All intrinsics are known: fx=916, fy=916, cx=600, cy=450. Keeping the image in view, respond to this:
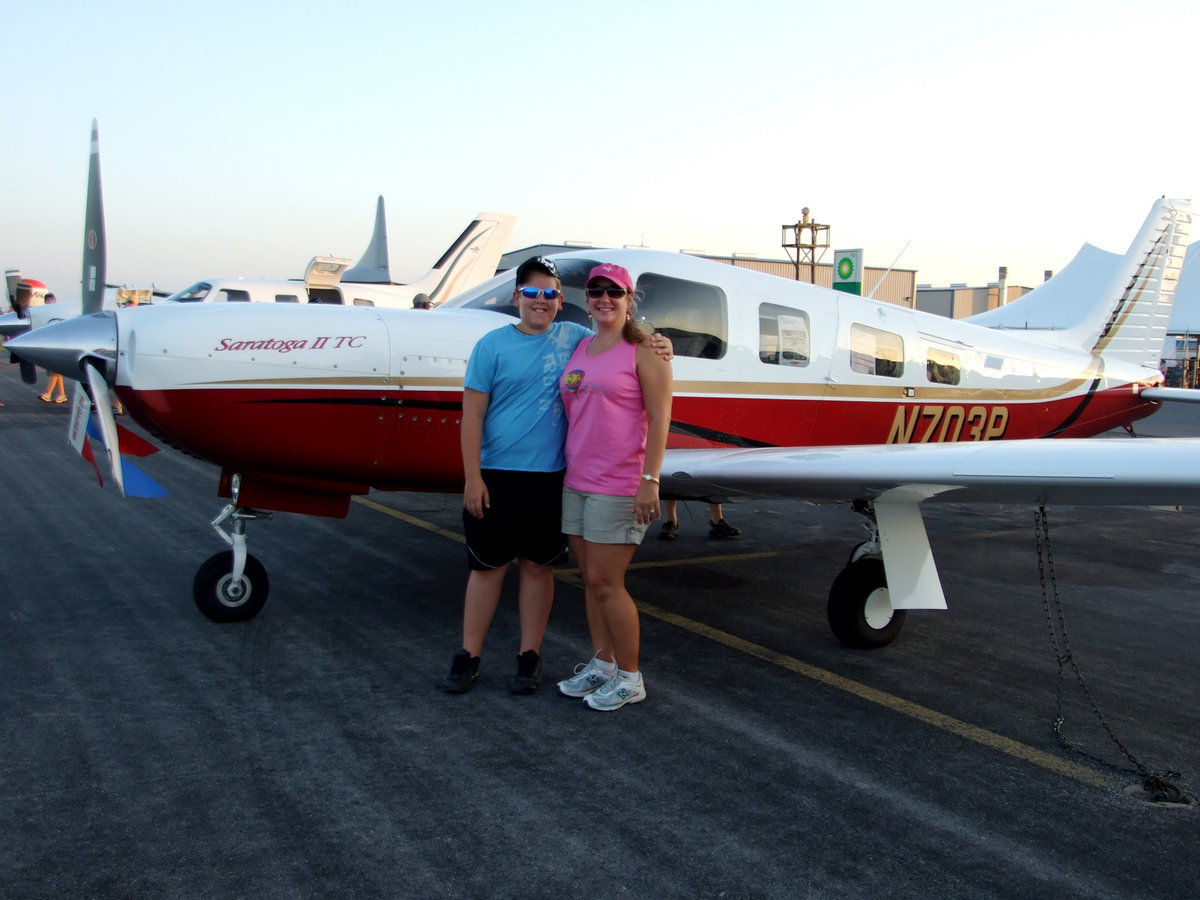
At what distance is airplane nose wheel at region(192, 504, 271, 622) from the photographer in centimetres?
477

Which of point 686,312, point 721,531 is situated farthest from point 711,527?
point 686,312

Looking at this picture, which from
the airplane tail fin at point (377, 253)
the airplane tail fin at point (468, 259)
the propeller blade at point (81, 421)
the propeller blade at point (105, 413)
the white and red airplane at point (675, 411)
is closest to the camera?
the white and red airplane at point (675, 411)

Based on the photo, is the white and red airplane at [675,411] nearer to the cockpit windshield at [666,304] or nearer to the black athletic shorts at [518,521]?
the cockpit windshield at [666,304]

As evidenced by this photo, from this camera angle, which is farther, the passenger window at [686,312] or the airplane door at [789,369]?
the airplane door at [789,369]

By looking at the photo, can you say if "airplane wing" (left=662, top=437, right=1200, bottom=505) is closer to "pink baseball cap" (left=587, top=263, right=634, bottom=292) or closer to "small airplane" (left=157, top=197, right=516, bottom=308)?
"pink baseball cap" (left=587, top=263, right=634, bottom=292)

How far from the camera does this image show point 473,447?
147 inches

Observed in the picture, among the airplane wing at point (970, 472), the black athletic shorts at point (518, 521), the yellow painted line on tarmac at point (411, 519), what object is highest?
the airplane wing at point (970, 472)

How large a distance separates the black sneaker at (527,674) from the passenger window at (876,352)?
3.15 meters

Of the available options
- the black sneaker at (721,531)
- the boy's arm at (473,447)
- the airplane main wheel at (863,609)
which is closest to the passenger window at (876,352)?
the airplane main wheel at (863,609)

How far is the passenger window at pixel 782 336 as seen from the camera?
557 centimetres

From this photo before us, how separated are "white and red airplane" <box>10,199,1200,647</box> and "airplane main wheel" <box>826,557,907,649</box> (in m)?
0.01

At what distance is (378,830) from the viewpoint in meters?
2.74

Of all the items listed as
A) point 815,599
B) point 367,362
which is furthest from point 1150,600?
point 367,362

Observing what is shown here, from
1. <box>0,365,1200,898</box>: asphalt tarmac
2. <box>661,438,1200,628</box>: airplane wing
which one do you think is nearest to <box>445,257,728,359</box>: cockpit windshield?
<box>661,438,1200,628</box>: airplane wing
